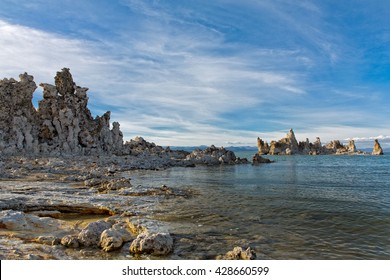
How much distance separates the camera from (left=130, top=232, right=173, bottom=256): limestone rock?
10.2 m

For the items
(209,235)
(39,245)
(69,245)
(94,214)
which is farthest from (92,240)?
(94,214)

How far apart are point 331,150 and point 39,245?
209 metres

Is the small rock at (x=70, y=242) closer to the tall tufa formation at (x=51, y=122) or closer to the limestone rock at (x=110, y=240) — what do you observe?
the limestone rock at (x=110, y=240)

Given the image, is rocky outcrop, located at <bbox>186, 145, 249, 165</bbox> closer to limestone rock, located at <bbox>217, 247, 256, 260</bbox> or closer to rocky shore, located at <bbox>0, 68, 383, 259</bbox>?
rocky shore, located at <bbox>0, 68, 383, 259</bbox>

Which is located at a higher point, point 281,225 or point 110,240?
point 110,240

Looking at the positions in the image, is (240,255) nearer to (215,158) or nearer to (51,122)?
(51,122)

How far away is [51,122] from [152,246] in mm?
64717

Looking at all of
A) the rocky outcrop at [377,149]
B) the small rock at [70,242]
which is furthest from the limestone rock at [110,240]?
the rocky outcrop at [377,149]

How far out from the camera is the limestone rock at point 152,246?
10.2 metres

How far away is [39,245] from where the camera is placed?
10078 mm

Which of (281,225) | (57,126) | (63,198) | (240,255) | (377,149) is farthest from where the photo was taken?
(377,149)

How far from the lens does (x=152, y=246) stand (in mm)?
10195

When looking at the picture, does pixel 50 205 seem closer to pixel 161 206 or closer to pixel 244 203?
pixel 161 206

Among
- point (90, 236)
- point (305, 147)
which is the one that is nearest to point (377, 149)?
point (305, 147)
